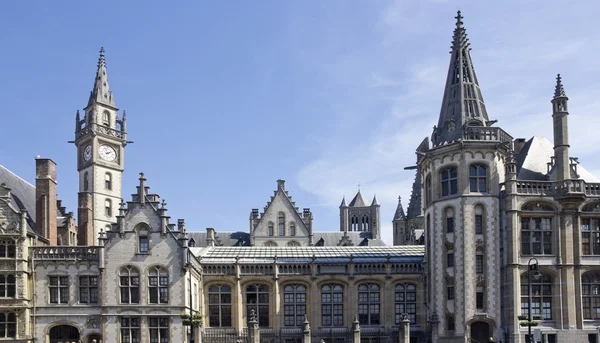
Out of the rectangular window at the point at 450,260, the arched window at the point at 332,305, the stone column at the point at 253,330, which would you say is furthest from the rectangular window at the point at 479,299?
the stone column at the point at 253,330

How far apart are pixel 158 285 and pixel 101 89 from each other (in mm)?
34138

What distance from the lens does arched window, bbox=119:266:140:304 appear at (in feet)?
176

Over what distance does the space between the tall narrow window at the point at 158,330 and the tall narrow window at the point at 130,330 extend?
894 mm

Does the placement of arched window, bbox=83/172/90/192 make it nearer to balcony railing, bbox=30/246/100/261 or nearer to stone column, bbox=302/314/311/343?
balcony railing, bbox=30/246/100/261

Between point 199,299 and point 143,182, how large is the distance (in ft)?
33.7

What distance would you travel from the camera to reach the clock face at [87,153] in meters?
78.9

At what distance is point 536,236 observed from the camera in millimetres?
53375

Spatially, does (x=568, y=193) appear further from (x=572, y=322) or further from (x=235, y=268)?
(x=235, y=268)

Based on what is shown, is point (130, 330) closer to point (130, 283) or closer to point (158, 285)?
point (130, 283)

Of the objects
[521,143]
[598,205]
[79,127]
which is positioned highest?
[79,127]

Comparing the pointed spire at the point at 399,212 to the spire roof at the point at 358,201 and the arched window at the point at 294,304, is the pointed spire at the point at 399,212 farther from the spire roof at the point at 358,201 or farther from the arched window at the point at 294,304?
the arched window at the point at 294,304

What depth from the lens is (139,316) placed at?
174 ft

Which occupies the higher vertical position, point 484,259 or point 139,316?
point 484,259

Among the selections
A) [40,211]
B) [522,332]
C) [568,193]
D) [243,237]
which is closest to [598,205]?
[568,193]
